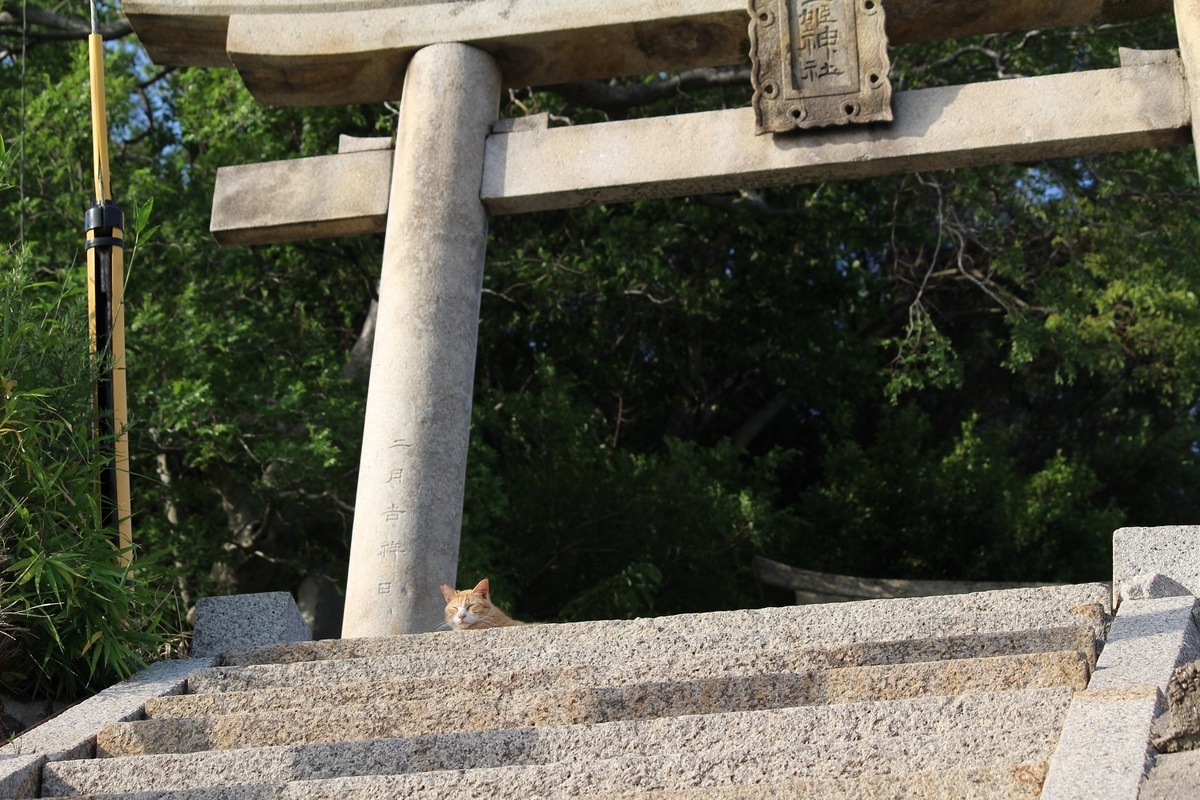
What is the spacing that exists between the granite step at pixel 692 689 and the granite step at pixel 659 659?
6cm

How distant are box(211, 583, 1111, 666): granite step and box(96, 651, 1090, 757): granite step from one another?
32 centimetres

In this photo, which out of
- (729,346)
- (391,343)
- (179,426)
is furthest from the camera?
(729,346)

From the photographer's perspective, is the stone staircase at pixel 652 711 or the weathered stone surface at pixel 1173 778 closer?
the weathered stone surface at pixel 1173 778

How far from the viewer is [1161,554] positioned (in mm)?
4883

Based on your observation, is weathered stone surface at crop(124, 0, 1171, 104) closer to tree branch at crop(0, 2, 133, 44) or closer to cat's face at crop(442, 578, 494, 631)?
cat's face at crop(442, 578, 494, 631)

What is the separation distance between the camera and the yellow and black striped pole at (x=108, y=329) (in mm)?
5559

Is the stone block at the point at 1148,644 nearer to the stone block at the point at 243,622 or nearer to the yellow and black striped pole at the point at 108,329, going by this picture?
the stone block at the point at 243,622

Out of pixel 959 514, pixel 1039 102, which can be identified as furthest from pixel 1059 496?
pixel 1039 102

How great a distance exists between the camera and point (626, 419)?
15539mm

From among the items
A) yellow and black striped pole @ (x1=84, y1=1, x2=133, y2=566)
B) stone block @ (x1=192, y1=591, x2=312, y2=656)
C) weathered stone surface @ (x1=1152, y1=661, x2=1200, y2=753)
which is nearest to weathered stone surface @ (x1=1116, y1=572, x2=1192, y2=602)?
weathered stone surface @ (x1=1152, y1=661, x2=1200, y2=753)

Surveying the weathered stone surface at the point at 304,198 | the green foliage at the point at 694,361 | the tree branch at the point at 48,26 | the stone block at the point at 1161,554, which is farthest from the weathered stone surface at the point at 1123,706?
the tree branch at the point at 48,26

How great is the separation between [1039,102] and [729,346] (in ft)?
31.0

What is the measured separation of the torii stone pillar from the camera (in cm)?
635

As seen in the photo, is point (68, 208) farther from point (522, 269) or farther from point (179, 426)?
point (522, 269)
